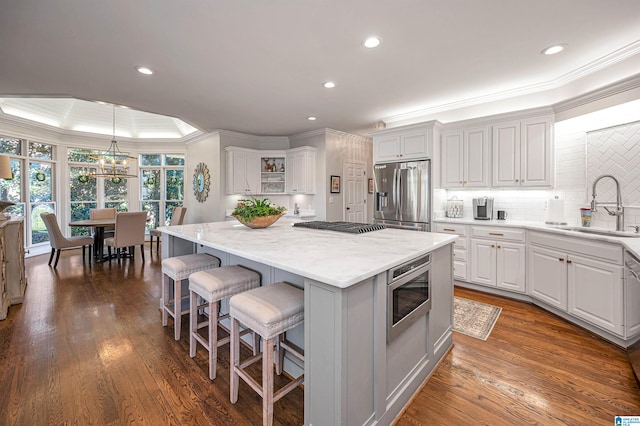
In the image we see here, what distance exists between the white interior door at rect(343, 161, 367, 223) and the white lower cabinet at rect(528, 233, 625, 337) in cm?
342

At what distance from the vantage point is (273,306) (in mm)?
1522

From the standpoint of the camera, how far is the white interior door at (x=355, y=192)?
604cm

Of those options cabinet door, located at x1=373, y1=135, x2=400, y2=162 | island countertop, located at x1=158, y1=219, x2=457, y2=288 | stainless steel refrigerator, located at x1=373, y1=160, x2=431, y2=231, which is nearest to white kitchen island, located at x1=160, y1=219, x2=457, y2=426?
island countertop, located at x1=158, y1=219, x2=457, y2=288

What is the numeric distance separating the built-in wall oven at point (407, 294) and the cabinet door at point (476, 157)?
8.27ft

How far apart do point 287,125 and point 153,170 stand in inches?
169

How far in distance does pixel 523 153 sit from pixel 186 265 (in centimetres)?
404

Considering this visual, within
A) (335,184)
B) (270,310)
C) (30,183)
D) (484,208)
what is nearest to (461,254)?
(484,208)

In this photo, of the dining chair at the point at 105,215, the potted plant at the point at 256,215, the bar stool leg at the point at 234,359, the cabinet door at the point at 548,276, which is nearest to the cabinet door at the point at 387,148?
the cabinet door at the point at 548,276

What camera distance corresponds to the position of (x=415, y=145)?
4.21 m

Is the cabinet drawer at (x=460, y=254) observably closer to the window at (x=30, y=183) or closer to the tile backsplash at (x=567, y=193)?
the tile backsplash at (x=567, y=193)

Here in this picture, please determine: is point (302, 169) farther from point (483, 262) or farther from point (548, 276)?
point (548, 276)

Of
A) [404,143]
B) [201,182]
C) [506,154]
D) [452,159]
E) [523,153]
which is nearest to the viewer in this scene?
[523,153]

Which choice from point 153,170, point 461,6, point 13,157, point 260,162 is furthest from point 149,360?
point 153,170

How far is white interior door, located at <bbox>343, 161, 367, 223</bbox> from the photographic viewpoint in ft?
19.8
